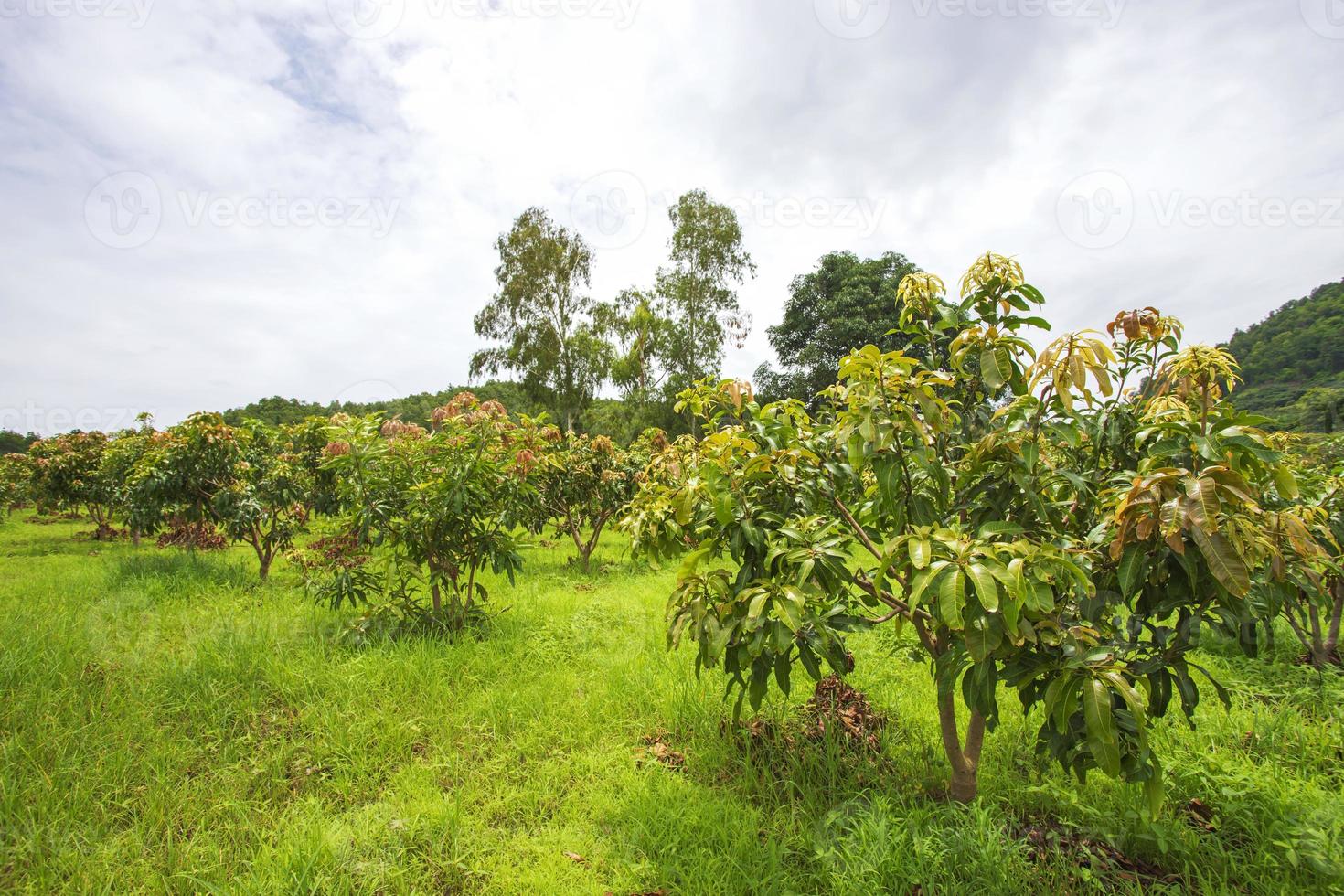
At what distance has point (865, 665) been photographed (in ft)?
13.3

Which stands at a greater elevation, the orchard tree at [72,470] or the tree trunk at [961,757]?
the orchard tree at [72,470]

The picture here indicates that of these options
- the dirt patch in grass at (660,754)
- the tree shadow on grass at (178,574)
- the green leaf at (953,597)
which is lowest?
the dirt patch in grass at (660,754)

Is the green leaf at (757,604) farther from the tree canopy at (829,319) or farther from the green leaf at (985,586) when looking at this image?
the tree canopy at (829,319)

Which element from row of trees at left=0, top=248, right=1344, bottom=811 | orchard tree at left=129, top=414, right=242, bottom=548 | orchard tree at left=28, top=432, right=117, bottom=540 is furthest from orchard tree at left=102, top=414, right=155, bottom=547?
row of trees at left=0, top=248, right=1344, bottom=811

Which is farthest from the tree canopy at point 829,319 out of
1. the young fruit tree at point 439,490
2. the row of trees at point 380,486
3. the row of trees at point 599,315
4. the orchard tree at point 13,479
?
the orchard tree at point 13,479

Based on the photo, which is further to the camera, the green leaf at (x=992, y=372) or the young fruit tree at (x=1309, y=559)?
the green leaf at (x=992, y=372)

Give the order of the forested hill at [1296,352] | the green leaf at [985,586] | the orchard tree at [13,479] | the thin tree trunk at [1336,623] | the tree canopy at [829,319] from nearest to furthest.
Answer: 1. the green leaf at [985,586]
2. the thin tree trunk at [1336,623]
3. the orchard tree at [13,479]
4. the tree canopy at [829,319]
5. the forested hill at [1296,352]

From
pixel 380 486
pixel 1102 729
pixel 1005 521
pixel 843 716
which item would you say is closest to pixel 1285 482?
pixel 1005 521

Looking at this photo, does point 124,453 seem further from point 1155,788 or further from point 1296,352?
point 1296,352

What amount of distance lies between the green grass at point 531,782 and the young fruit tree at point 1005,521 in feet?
1.52

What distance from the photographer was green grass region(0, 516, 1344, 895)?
80.7 inches

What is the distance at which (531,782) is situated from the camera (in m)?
2.66

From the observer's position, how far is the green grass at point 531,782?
80.7 inches

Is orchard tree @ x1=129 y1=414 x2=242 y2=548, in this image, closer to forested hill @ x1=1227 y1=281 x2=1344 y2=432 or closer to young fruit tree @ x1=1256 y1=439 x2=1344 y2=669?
young fruit tree @ x1=1256 y1=439 x2=1344 y2=669
